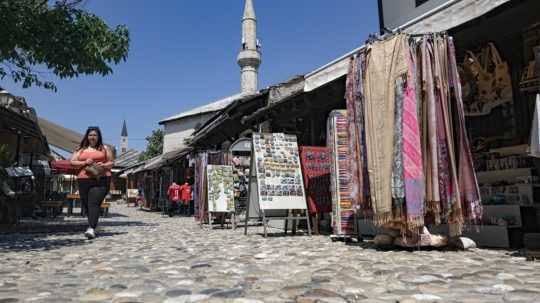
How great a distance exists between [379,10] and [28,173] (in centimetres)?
866

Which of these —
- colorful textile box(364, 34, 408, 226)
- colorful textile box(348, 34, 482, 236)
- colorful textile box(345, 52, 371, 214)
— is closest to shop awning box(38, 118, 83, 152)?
colorful textile box(345, 52, 371, 214)

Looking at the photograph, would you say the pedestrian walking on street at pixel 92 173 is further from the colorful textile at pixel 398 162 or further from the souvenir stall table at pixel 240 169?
the souvenir stall table at pixel 240 169

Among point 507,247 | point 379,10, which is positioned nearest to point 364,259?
point 507,247

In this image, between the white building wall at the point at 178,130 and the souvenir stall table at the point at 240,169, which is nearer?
the souvenir stall table at the point at 240,169

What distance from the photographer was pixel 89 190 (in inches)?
255

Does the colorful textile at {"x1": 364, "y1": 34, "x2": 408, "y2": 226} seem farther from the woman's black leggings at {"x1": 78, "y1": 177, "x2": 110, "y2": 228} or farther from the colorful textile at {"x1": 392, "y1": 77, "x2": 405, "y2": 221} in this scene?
the woman's black leggings at {"x1": 78, "y1": 177, "x2": 110, "y2": 228}

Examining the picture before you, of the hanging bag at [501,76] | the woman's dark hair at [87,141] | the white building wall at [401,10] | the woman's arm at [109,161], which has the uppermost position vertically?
the white building wall at [401,10]

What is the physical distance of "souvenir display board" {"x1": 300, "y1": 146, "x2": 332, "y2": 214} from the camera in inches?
260

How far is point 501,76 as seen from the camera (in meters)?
5.35

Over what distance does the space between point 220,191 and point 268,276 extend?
19.8ft

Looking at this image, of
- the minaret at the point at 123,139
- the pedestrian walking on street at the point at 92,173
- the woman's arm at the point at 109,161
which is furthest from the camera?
the minaret at the point at 123,139

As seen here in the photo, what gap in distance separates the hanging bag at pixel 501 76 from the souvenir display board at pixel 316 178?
251 centimetres

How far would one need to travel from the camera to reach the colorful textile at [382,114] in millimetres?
4117

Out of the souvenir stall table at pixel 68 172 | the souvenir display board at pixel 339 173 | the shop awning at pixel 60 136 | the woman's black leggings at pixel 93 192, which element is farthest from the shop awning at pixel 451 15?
the shop awning at pixel 60 136
